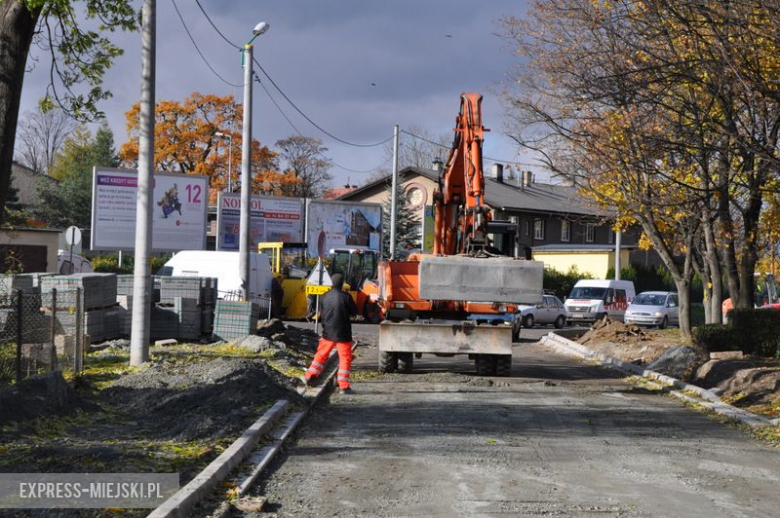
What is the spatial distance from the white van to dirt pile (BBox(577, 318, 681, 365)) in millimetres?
14048

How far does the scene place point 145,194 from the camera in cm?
1540

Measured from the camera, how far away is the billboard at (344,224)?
163 feet

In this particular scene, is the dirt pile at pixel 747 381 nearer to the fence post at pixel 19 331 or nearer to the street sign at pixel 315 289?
the street sign at pixel 315 289

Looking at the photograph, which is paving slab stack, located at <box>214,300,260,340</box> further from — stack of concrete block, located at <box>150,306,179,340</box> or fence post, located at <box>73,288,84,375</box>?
fence post, located at <box>73,288,84,375</box>

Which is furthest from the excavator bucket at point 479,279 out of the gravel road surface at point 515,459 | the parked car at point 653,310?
the parked car at point 653,310

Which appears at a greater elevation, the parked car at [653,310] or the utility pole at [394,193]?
the utility pole at [394,193]

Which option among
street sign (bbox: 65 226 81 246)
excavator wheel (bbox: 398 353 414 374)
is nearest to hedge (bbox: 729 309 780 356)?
excavator wheel (bbox: 398 353 414 374)

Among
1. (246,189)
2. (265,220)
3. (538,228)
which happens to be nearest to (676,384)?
(246,189)

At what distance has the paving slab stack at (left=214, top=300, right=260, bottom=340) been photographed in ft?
67.7

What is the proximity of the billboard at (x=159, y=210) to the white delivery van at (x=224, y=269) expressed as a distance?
8.03m

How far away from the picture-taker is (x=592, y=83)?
46.9 feet

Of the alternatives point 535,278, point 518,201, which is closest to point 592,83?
point 535,278

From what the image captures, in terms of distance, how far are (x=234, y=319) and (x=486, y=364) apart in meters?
6.31

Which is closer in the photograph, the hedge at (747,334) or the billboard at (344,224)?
the hedge at (747,334)
